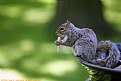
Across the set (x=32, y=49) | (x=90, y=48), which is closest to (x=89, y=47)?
(x=90, y=48)

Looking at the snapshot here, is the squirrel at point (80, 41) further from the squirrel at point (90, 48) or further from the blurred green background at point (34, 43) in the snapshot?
the blurred green background at point (34, 43)

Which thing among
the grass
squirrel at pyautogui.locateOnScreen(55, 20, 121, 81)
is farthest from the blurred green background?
squirrel at pyautogui.locateOnScreen(55, 20, 121, 81)

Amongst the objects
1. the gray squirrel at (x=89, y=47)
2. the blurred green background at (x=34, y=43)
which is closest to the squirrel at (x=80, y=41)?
the gray squirrel at (x=89, y=47)

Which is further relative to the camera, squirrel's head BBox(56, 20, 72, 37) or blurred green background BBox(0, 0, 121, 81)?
blurred green background BBox(0, 0, 121, 81)

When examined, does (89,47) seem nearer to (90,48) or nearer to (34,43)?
(90,48)

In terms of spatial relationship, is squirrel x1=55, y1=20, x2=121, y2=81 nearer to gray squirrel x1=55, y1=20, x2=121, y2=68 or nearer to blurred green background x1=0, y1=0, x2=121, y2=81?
gray squirrel x1=55, y1=20, x2=121, y2=68

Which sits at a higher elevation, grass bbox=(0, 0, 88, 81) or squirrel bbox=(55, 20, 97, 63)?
squirrel bbox=(55, 20, 97, 63)
